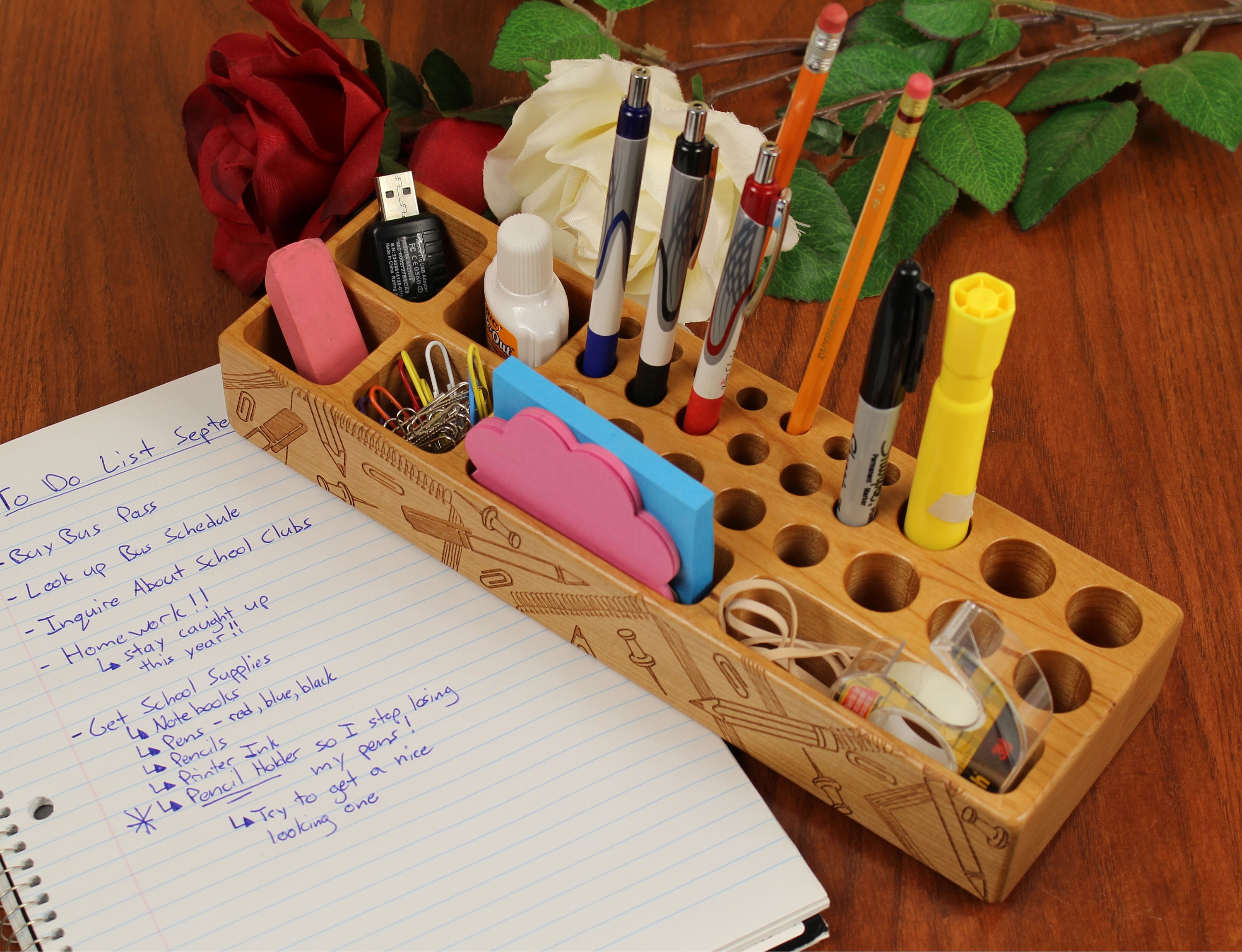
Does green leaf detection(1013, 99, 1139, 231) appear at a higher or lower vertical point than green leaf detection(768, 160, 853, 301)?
higher

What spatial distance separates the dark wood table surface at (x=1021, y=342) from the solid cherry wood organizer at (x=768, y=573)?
3 centimetres

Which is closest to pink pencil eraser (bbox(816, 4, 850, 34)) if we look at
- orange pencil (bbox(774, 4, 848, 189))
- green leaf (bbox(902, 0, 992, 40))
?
orange pencil (bbox(774, 4, 848, 189))

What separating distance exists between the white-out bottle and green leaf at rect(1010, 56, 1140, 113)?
1.14 feet

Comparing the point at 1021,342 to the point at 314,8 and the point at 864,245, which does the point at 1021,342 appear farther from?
the point at 314,8

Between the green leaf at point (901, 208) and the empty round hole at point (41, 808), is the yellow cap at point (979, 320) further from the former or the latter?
the empty round hole at point (41, 808)

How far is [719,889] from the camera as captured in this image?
0.54 meters

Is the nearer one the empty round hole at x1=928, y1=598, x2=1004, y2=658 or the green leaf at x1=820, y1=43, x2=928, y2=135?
the empty round hole at x1=928, y1=598, x2=1004, y2=658

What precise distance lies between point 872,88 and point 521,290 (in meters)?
0.27

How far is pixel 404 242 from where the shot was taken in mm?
684

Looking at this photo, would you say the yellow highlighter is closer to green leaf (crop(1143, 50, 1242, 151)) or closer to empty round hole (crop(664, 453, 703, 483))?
empty round hole (crop(664, 453, 703, 483))

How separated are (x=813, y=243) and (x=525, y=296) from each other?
7.2 inches

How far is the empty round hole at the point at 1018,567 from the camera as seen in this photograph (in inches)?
22.9

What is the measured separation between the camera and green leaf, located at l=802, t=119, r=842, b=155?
739mm

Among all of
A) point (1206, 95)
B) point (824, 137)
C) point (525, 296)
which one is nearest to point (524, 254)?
point (525, 296)
